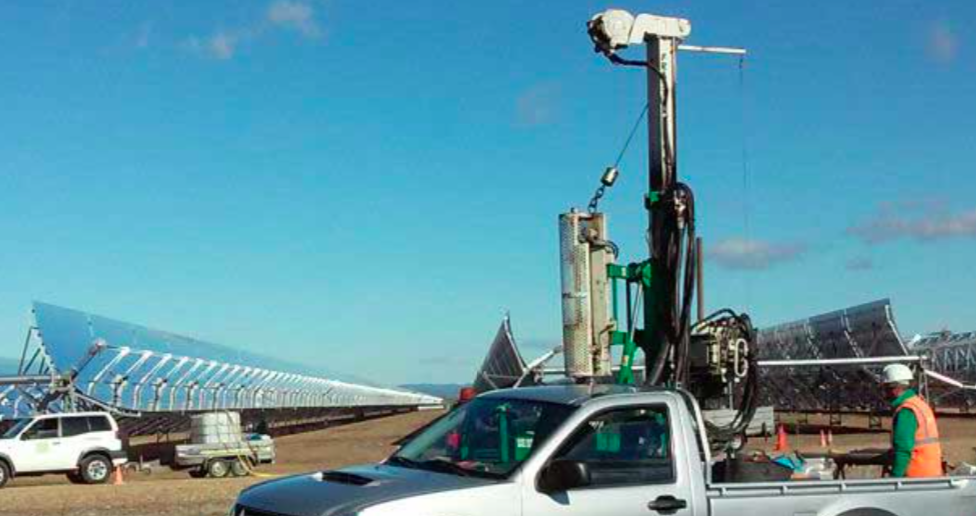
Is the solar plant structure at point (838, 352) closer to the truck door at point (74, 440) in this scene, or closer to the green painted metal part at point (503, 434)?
the truck door at point (74, 440)

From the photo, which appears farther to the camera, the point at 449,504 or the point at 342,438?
the point at 342,438

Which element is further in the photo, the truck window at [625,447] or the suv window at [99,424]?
the suv window at [99,424]

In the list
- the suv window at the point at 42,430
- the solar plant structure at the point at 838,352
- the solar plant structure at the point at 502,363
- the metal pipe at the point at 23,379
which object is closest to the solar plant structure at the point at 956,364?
the solar plant structure at the point at 838,352

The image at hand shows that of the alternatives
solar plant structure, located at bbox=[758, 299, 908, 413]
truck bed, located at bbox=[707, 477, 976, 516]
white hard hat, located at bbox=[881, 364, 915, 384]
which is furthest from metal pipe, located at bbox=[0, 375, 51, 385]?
truck bed, located at bbox=[707, 477, 976, 516]

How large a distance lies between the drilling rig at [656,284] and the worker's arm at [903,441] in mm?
1749

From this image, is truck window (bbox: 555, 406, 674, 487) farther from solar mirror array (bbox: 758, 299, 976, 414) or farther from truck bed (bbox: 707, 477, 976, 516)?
solar mirror array (bbox: 758, 299, 976, 414)

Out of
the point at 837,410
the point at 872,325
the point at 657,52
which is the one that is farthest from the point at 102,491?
the point at 837,410

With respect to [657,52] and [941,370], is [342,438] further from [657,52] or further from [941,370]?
[657,52]

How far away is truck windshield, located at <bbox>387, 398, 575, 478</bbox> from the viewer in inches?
316

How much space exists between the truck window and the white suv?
1058 inches

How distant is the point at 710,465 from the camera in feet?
27.5

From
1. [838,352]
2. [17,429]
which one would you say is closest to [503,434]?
[17,429]

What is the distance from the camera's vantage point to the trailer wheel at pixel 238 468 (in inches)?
1422

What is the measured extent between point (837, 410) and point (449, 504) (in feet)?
180
